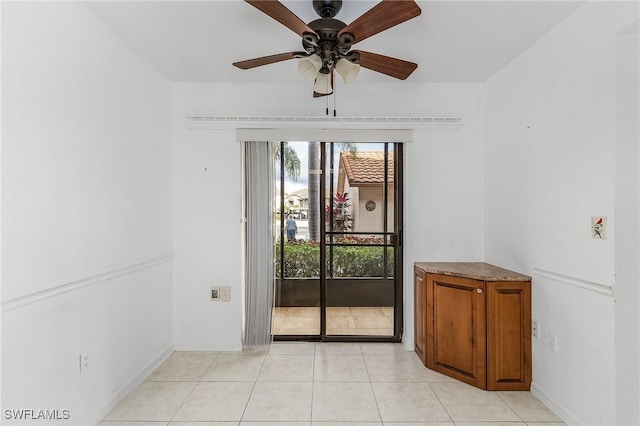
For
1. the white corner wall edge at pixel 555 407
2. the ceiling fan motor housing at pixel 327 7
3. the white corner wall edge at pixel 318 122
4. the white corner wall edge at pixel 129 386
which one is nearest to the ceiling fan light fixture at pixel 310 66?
the ceiling fan motor housing at pixel 327 7

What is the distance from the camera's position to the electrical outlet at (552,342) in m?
2.23

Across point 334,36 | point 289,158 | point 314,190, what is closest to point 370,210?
point 314,190

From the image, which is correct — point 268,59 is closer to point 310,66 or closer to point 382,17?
point 310,66

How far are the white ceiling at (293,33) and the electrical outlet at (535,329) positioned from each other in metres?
2.01

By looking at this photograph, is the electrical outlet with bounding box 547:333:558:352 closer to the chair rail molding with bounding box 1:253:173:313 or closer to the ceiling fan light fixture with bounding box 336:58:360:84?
the ceiling fan light fixture with bounding box 336:58:360:84

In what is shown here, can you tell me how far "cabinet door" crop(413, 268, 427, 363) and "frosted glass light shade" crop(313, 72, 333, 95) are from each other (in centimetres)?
170

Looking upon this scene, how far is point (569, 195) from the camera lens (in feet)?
6.95

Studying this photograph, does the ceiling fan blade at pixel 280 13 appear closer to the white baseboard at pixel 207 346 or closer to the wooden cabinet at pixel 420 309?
the wooden cabinet at pixel 420 309

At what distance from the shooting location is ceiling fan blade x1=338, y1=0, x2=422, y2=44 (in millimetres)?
1501

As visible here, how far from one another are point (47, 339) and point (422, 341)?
262cm

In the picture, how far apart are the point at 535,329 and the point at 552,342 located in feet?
0.57

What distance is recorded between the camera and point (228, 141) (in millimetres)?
3219

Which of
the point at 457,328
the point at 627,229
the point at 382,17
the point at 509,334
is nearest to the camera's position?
the point at 382,17

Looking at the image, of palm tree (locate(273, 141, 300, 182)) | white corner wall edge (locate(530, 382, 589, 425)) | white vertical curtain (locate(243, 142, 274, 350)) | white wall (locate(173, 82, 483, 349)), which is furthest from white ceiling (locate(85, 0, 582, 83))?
white corner wall edge (locate(530, 382, 589, 425))
